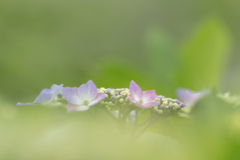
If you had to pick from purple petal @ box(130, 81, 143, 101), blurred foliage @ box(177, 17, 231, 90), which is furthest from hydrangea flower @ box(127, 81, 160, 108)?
blurred foliage @ box(177, 17, 231, 90)

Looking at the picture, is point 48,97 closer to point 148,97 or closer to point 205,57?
point 148,97

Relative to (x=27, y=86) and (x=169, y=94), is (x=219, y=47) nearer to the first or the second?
(x=169, y=94)

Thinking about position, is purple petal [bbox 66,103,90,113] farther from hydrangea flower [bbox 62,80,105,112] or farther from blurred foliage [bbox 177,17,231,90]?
blurred foliage [bbox 177,17,231,90]

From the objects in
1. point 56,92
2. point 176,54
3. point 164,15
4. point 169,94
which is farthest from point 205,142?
point 164,15

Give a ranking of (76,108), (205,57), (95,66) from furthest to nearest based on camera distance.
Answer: (95,66)
(205,57)
(76,108)

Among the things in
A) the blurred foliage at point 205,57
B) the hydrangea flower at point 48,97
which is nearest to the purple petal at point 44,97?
the hydrangea flower at point 48,97

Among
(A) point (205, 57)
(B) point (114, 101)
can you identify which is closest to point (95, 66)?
(A) point (205, 57)
